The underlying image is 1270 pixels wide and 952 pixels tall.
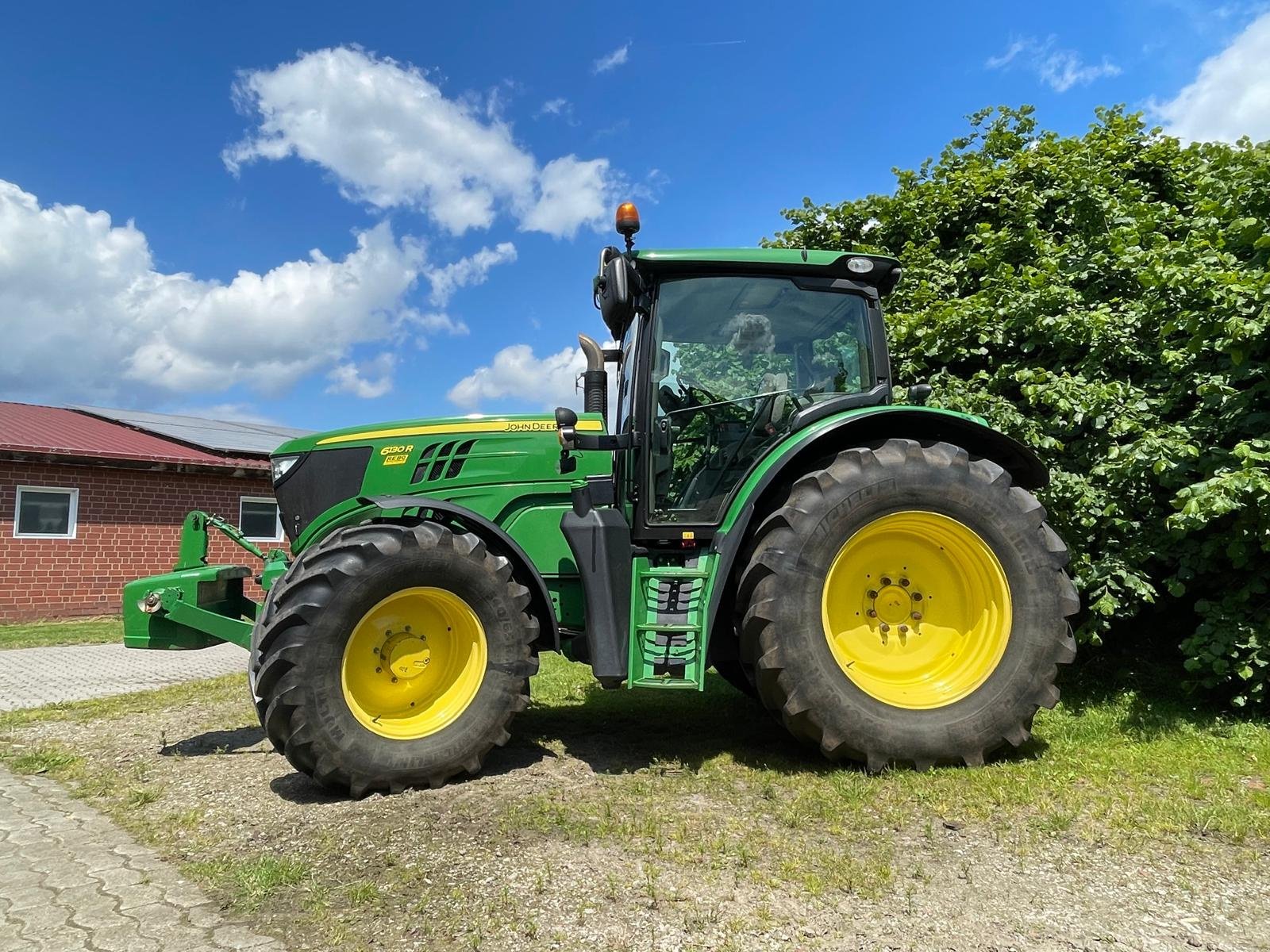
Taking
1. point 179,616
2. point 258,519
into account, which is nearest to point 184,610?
point 179,616

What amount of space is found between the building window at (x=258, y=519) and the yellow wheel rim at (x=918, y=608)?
11.7m

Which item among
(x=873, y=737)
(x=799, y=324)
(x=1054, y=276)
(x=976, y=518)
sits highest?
(x=1054, y=276)

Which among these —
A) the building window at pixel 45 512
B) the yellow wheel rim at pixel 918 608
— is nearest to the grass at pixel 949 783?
the yellow wheel rim at pixel 918 608

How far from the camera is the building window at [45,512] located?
37.9 ft

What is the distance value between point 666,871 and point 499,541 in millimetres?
1928

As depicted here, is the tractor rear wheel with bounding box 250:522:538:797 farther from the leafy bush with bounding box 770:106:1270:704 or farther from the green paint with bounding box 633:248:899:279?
the leafy bush with bounding box 770:106:1270:704

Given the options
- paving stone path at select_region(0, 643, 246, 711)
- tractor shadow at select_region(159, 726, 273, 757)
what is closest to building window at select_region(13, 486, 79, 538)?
paving stone path at select_region(0, 643, 246, 711)

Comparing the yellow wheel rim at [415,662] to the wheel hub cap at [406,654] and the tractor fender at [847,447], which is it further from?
the tractor fender at [847,447]

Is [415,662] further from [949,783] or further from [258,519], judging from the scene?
[258,519]

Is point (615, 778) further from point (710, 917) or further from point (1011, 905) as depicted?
point (1011, 905)

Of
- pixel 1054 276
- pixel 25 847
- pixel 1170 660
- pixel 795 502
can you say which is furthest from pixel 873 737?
pixel 1054 276

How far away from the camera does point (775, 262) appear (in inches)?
168

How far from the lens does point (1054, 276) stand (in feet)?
19.5

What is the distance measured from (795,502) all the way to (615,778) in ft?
4.86
